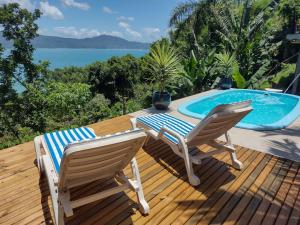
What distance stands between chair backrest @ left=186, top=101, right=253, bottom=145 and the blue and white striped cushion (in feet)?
5.05

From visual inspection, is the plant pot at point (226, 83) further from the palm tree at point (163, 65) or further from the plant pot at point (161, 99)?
the plant pot at point (161, 99)

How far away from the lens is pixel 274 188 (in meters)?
3.35

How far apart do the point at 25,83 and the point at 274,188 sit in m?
9.26

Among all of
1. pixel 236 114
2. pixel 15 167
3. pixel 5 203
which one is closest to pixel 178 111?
pixel 236 114

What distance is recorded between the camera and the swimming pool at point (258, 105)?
7811mm

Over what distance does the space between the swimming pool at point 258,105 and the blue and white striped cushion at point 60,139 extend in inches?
145

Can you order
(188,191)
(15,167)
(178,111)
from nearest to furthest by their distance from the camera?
(188,191) → (15,167) → (178,111)

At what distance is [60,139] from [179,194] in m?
1.87

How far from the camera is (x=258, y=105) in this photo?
967 centimetres

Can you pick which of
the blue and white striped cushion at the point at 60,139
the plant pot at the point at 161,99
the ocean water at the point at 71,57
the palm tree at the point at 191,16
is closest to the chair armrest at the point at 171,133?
the blue and white striped cushion at the point at 60,139

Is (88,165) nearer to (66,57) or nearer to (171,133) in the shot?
(171,133)

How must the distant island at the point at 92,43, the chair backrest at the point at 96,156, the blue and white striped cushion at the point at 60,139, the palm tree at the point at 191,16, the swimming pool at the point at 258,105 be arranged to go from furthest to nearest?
the distant island at the point at 92,43 < the palm tree at the point at 191,16 < the swimming pool at the point at 258,105 < the blue and white striped cushion at the point at 60,139 < the chair backrest at the point at 96,156

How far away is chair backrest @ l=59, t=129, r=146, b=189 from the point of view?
2.20 metres

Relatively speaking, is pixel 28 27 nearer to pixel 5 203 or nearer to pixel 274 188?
pixel 5 203
